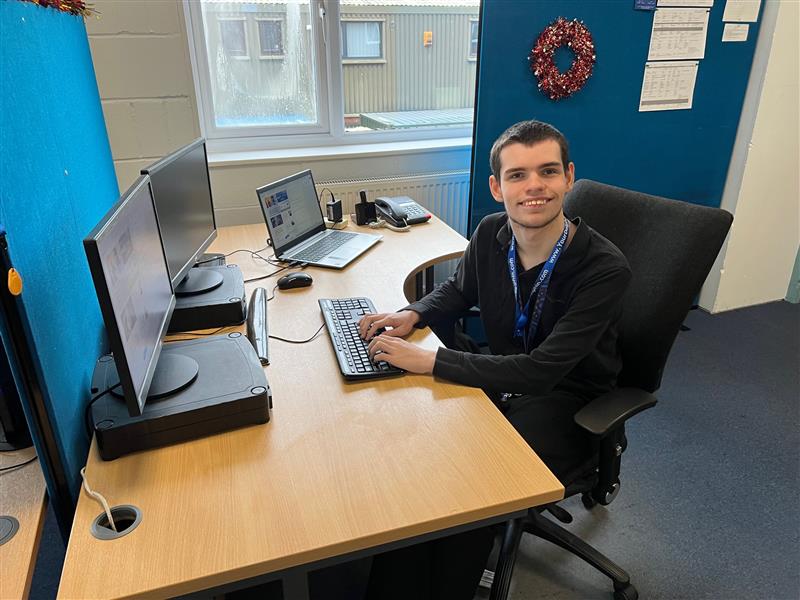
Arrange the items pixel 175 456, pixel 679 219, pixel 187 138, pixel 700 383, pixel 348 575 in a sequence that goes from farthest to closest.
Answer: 1. pixel 700 383
2. pixel 187 138
3. pixel 348 575
4. pixel 679 219
5. pixel 175 456

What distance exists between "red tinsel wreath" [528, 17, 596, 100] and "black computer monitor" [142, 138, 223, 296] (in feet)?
5.01

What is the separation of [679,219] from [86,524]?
1.43m

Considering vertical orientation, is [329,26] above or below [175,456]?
above

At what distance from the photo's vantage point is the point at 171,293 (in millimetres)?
1363

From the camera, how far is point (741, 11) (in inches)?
109

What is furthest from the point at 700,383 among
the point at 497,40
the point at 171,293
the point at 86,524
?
the point at 86,524

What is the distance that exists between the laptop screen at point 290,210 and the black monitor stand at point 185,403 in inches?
31.6

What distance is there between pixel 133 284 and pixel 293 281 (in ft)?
2.52

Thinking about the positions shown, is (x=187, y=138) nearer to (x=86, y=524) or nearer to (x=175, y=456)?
(x=175, y=456)

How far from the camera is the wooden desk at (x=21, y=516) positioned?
0.81m

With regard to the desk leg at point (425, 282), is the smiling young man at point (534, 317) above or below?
above

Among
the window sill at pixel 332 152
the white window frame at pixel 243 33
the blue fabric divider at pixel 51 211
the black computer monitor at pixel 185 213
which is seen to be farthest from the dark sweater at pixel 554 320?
the white window frame at pixel 243 33

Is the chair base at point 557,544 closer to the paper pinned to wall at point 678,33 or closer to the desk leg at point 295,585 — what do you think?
the desk leg at point 295,585

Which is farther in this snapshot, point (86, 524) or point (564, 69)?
point (564, 69)
